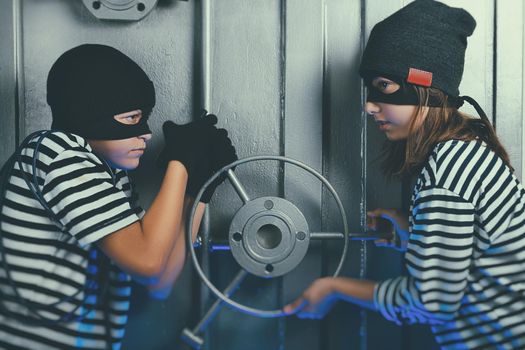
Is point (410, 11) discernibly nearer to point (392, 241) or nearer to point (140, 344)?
point (392, 241)

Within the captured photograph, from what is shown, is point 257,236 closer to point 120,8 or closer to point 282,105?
point 282,105

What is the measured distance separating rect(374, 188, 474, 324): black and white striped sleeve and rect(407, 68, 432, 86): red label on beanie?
0.84 ft

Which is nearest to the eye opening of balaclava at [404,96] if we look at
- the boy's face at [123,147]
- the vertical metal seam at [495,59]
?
the vertical metal seam at [495,59]

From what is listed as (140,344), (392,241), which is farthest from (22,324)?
(392,241)

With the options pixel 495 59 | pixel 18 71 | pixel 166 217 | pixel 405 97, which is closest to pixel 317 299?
pixel 166 217

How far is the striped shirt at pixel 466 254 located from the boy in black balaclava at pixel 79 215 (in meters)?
0.56

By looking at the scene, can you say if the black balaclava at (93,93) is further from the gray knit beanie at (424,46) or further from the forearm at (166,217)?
the gray knit beanie at (424,46)

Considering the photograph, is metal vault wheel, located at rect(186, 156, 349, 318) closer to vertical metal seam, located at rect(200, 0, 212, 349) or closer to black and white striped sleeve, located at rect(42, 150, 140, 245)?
vertical metal seam, located at rect(200, 0, 212, 349)

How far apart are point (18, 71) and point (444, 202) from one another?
1196 millimetres

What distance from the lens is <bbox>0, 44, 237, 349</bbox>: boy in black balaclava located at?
1.14m

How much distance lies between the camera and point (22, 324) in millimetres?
1187

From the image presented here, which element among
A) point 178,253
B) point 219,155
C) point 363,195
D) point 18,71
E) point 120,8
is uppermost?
point 120,8

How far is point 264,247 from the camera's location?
1388 mm

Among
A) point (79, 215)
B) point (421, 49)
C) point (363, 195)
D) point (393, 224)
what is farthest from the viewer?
point (363, 195)
